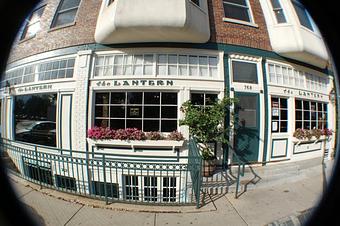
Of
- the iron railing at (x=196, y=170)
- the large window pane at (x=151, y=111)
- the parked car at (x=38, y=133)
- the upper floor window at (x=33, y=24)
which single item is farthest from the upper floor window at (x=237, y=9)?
the parked car at (x=38, y=133)

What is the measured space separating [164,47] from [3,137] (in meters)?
3.22

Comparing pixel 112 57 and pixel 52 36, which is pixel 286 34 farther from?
pixel 52 36

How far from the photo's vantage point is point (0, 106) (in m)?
2.09

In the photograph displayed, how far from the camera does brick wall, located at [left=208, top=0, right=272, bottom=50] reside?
340cm

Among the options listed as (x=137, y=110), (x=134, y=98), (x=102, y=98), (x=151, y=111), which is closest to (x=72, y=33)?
(x=102, y=98)

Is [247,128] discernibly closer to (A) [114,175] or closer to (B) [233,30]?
(B) [233,30]

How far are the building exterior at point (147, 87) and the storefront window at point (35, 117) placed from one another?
15 mm

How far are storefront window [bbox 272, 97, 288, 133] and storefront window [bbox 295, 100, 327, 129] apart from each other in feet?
0.58

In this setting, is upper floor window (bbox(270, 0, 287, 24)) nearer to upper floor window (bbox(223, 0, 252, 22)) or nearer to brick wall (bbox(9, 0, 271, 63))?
brick wall (bbox(9, 0, 271, 63))

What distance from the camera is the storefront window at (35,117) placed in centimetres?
201

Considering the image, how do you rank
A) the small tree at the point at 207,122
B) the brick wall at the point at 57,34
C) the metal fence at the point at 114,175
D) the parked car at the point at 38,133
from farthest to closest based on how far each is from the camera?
1. the small tree at the point at 207,122
2. the metal fence at the point at 114,175
3. the brick wall at the point at 57,34
4. the parked car at the point at 38,133

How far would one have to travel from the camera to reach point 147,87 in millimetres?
3088

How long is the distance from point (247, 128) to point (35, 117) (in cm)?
406

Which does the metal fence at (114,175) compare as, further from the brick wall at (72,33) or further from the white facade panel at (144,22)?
the white facade panel at (144,22)
